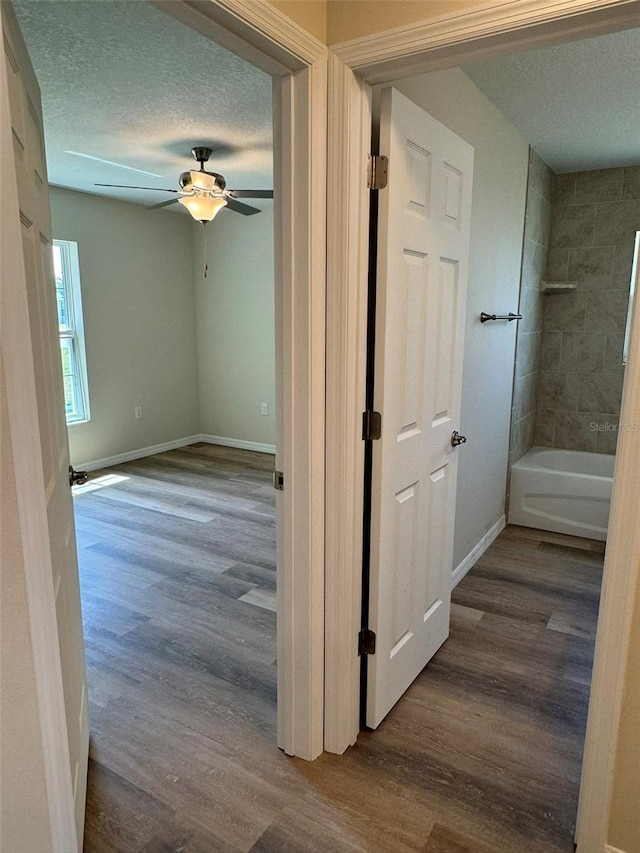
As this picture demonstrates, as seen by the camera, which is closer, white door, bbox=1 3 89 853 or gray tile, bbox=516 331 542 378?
white door, bbox=1 3 89 853

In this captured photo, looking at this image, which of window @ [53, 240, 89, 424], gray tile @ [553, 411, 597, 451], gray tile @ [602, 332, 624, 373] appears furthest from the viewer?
window @ [53, 240, 89, 424]

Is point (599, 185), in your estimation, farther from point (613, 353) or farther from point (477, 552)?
point (477, 552)

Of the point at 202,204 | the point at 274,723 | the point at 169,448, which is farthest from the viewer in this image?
the point at 169,448

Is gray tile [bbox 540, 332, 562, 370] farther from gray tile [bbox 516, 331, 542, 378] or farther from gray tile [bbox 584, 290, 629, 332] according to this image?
gray tile [bbox 584, 290, 629, 332]

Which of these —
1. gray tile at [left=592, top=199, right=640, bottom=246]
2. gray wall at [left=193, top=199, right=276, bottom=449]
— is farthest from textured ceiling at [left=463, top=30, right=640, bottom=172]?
gray wall at [left=193, top=199, right=276, bottom=449]

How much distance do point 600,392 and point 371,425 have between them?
3.09 metres

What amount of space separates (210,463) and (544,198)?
356 cm

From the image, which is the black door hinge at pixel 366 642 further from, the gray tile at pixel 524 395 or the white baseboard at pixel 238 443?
the white baseboard at pixel 238 443

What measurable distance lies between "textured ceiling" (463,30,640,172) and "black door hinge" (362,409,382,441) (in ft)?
4.80

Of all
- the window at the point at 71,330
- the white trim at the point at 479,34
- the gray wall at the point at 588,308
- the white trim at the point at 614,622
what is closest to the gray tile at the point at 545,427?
the gray wall at the point at 588,308

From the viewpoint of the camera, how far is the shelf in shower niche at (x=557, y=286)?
4.03m

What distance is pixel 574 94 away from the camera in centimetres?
264

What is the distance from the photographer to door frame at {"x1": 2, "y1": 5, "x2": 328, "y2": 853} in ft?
3.32

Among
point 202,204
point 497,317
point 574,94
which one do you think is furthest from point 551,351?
point 202,204
